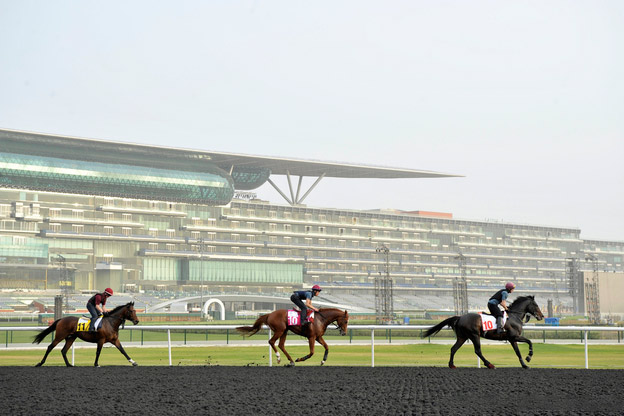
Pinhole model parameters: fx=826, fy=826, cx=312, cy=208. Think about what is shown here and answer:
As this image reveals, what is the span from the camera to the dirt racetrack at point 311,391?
12.2 meters

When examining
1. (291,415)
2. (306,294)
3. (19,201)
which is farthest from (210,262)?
(291,415)

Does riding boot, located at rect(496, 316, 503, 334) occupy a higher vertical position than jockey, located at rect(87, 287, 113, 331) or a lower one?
lower

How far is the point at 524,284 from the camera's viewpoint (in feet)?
492

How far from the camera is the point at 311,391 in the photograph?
14.5 meters

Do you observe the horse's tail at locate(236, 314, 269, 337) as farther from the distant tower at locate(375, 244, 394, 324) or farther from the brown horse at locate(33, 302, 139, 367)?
the distant tower at locate(375, 244, 394, 324)

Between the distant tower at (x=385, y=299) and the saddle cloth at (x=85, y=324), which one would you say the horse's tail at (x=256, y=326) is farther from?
the distant tower at (x=385, y=299)

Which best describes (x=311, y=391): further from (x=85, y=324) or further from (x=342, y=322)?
(x=85, y=324)

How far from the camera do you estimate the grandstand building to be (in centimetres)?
11006

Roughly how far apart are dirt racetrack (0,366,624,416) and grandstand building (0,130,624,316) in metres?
88.6

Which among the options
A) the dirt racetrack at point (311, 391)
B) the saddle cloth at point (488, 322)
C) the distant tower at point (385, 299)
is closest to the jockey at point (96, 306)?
the dirt racetrack at point (311, 391)

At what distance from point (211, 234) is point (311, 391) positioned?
109991 millimetres

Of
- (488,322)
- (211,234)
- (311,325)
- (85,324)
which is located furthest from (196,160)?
(488,322)

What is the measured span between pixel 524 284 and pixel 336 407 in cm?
14328

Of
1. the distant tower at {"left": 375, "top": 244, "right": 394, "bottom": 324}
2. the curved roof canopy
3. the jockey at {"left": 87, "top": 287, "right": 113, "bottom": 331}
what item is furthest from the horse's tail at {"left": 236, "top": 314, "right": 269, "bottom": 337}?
the curved roof canopy
